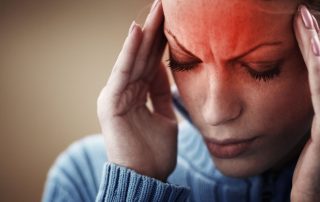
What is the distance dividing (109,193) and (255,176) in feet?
0.91

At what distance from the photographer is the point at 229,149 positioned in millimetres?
716

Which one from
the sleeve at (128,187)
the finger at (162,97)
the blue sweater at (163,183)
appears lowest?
the blue sweater at (163,183)

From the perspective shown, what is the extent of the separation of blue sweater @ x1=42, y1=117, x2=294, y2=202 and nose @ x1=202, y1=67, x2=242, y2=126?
0.55 feet

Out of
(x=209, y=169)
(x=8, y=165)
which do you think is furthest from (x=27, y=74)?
(x=209, y=169)

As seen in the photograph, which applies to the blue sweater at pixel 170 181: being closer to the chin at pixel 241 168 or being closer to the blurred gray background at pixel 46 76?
the chin at pixel 241 168

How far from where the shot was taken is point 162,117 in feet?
2.89

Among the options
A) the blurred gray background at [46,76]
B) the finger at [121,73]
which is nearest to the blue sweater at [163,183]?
the finger at [121,73]

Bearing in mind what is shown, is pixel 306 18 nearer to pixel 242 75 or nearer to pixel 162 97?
pixel 242 75

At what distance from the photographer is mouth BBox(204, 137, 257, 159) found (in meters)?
0.70

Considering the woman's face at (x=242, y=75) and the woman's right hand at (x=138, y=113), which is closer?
the woman's face at (x=242, y=75)

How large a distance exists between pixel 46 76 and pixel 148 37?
0.56 m

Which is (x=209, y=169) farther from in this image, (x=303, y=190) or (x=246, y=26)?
(x=246, y=26)

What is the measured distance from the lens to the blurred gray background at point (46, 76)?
110 centimetres

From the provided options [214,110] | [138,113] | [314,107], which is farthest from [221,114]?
[138,113]
